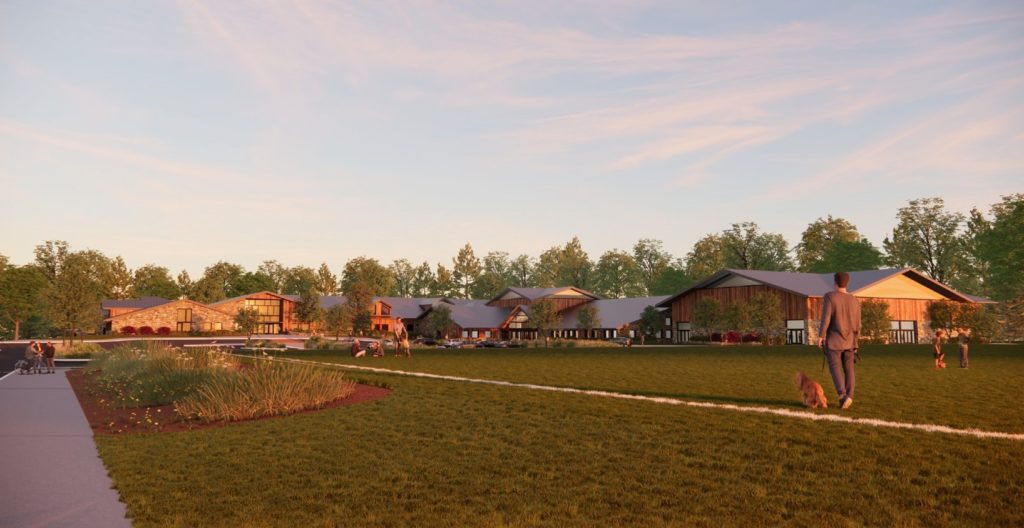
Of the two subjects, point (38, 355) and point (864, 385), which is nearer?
point (864, 385)

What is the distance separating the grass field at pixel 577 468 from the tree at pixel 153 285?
483 feet

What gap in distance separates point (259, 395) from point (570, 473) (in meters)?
8.94

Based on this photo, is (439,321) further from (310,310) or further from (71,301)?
(71,301)

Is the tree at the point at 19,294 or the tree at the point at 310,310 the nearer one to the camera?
the tree at the point at 310,310

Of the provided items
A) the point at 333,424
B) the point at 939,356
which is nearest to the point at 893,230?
the point at 939,356

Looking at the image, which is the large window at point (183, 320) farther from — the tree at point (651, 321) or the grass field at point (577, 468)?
the grass field at point (577, 468)

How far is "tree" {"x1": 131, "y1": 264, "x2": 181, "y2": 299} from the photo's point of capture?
14775 cm

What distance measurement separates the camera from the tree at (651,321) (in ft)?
258

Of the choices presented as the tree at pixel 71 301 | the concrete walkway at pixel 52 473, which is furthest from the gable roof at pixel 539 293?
the concrete walkway at pixel 52 473

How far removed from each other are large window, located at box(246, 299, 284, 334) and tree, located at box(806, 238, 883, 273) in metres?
77.3

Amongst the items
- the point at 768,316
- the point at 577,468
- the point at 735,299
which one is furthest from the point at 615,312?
the point at 577,468

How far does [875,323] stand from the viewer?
200 ft

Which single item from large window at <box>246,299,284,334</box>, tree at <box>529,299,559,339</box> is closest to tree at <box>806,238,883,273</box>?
tree at <box>529,299,559,339</box>

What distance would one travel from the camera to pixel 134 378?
2233cm
